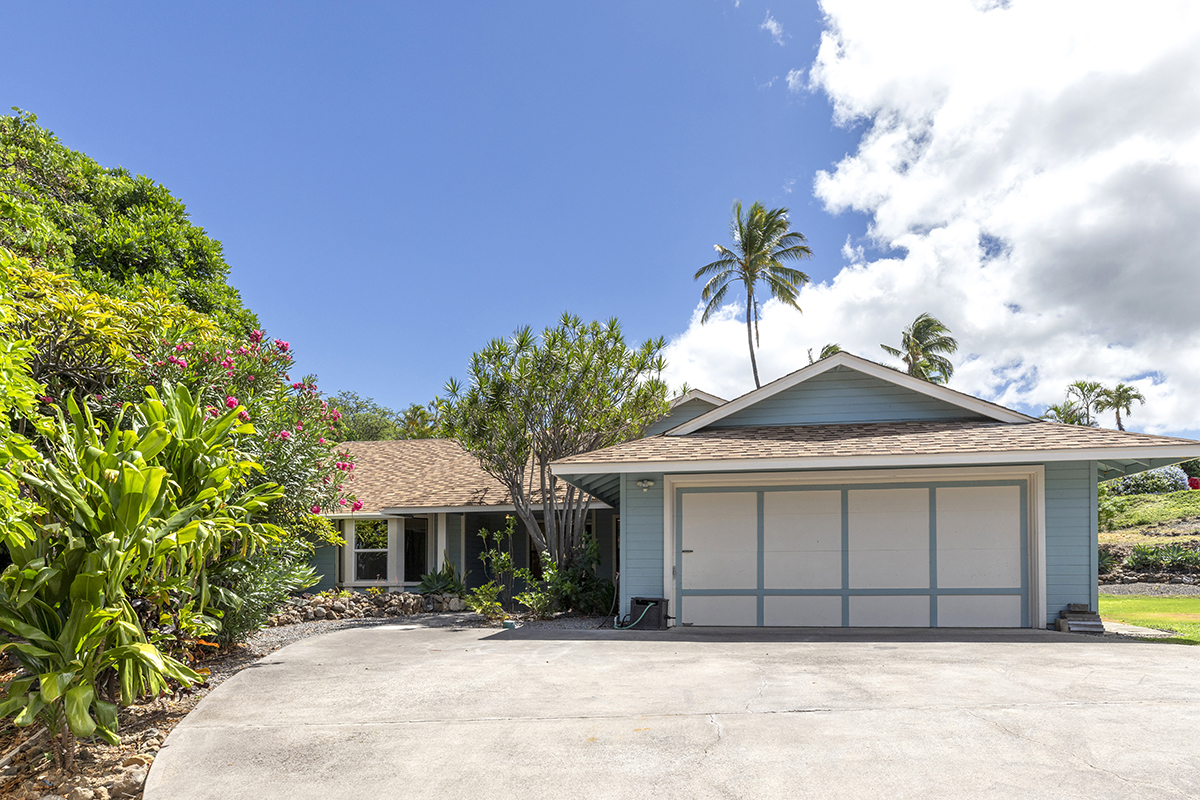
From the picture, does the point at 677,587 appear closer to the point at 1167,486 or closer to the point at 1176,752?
the point at 1176,752

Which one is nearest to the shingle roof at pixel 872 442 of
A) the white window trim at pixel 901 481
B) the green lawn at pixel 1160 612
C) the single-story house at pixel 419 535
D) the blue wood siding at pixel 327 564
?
the white window trim at pixel 901 481

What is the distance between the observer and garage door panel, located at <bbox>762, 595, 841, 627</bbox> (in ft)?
34.1

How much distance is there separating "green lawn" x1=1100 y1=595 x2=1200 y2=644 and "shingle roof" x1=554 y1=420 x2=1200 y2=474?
265 cm

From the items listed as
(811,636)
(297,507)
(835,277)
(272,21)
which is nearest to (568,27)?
(272,21)

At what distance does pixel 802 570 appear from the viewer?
34.4 feet

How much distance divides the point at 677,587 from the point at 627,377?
4.47 meters

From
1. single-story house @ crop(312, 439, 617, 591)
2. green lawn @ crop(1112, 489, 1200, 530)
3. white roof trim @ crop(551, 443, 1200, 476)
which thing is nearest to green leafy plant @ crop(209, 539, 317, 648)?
white roof trim @ crop(551, 443, 1200, 476)

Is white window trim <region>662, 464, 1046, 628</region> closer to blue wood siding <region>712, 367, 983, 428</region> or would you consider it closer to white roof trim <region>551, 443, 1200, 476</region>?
white roof trim <region>551, 443, 1200, 476</region>

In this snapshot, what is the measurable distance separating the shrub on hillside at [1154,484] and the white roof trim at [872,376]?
102 ft

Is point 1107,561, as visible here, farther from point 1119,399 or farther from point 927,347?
point 1119,399

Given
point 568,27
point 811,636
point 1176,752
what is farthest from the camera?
point 568,27

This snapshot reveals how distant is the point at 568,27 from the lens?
14383 millimetres

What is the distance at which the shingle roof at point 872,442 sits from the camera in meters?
9.28

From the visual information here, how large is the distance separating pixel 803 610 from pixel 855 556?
1.10 m
